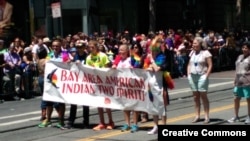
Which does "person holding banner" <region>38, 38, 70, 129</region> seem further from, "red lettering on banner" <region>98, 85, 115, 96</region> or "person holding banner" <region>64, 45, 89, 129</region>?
"red lettering on banner" <region>98, 85, 115, 96</region>

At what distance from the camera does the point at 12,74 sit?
20.0 metres

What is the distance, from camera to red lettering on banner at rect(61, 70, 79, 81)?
13.0m

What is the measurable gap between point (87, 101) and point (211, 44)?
17.6 m

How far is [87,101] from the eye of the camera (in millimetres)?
12750

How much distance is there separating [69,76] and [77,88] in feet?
1.07

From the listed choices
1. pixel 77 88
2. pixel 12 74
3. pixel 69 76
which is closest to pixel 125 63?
pixel 77 88

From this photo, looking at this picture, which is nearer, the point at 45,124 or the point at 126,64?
the point at 126,64

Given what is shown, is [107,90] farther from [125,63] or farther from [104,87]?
[125,63]

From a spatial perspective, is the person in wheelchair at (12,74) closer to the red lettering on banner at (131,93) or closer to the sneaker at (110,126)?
the sneaker at (110,126)

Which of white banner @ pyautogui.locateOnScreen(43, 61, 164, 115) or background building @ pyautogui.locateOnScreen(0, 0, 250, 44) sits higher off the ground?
background building @ pyautogui.locateOnScreen(0, 0, 250, 44)

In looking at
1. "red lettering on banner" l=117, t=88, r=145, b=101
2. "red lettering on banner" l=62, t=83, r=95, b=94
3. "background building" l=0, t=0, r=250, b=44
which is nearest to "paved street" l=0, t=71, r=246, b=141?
"red lettering on banner" l=117, t=88, r=145, b=101

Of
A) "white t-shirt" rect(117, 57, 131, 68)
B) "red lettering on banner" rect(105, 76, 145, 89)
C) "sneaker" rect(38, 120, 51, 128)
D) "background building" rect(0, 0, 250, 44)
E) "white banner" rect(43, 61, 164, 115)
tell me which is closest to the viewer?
"white banner" rect(43, 61, 164, 115)

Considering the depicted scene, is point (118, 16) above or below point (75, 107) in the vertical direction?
above

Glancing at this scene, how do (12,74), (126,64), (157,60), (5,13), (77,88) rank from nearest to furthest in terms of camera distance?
(157,60)
(126,64)
(77,88)
(12,74)
(5,13)
